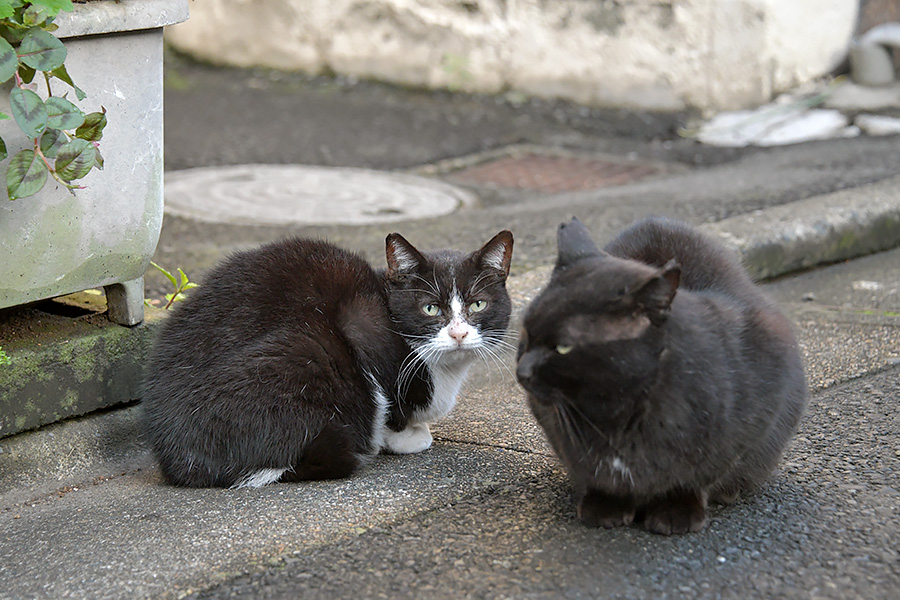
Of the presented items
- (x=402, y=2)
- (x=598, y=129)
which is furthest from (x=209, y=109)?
(x=598, y=129)

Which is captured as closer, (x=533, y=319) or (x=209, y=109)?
(x=533, y=319)

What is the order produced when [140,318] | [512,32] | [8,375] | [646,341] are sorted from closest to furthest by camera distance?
[646,341] → [8,375] → [140,318] → [512,32]

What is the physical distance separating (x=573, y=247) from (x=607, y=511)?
0.60 metres

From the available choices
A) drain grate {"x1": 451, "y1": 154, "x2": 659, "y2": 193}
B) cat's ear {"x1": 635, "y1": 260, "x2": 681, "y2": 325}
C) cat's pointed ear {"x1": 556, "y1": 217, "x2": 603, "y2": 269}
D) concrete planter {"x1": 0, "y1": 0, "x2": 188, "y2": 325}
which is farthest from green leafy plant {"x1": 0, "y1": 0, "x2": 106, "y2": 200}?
drain grate {"x1": 451, "y1": 154, "x2": 659, "y2": 193}

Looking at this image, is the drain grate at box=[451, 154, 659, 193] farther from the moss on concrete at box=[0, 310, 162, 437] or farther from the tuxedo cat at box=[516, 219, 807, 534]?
the tuxedo cat at box=[516, 219, 807, 534]

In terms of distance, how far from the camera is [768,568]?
198 centimetres

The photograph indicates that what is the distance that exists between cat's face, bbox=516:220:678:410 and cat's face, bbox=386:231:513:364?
0.76 metres

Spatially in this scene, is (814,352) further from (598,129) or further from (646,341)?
(598,129)

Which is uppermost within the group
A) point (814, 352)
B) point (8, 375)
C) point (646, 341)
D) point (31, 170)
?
point (31, 170)

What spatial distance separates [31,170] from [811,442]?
7.01 feet

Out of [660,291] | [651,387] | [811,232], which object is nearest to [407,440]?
[651,387]

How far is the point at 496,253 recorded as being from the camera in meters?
2.87

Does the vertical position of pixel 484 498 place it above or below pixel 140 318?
below

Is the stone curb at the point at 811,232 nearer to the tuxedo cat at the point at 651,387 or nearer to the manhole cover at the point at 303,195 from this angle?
the manhole cover at the point at 303,195
